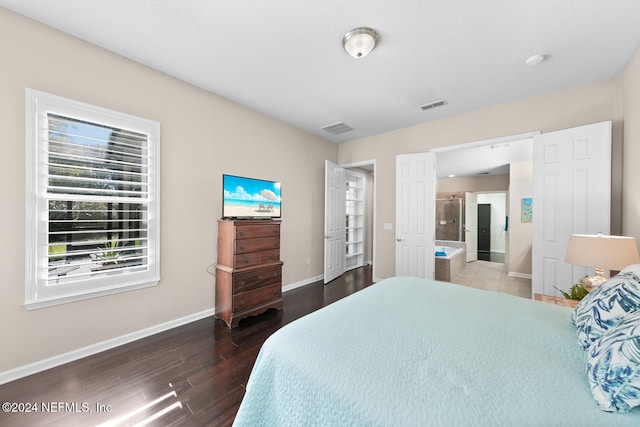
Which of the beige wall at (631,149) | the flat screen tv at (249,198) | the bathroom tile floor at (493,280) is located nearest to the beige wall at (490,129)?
the beige wall at (631,149)

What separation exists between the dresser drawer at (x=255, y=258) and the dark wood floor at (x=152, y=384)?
A: 2.37ft

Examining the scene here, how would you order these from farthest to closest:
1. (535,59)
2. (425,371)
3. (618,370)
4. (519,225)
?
(519,225), (535,59), (425,371), (618,370)

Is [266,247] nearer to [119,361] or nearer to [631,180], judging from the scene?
[119,361]

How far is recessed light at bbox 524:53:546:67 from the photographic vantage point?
2.18 metres

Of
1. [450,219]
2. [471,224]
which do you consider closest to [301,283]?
[450,219]

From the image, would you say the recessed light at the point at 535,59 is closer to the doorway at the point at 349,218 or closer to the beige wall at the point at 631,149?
the beige wall at the point at 631,149

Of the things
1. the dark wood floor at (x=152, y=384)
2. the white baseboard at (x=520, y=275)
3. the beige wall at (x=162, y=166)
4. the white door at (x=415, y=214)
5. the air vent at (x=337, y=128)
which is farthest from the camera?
the white baseboard at (x=520, y=275)

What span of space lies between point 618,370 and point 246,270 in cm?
271

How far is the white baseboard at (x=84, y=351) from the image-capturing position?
1.81 metres

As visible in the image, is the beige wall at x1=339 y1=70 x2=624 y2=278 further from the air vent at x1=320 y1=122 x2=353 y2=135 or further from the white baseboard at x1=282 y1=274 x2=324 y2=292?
the white baseboard at x1=282 y1=274 x2=324 y2=292

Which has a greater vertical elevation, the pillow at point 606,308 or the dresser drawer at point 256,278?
the pillow at point 606,308

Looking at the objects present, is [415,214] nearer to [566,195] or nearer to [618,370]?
[566,195]

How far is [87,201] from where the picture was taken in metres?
2.10

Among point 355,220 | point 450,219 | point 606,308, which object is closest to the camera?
point 606,308
